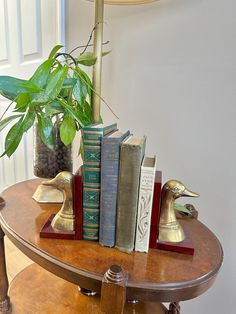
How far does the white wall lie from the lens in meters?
0.70

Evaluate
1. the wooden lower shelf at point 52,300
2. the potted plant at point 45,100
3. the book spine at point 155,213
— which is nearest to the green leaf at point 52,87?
the potted plant at point 45,100

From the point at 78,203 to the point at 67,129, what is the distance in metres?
0.16

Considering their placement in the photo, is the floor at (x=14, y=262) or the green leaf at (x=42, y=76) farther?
the floor at (x=14, y=262)

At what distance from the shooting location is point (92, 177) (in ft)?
1.63

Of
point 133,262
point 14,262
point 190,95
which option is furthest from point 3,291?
point 190,95

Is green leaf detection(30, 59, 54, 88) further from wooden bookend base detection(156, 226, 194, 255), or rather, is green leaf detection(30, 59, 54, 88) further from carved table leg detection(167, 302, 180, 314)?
carved table leg detection(167, 302, 180, 314)

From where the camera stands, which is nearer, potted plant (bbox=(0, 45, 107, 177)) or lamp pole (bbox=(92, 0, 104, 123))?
potted plant (bbox=(0, 45, 107, 177))

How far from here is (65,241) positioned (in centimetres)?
52

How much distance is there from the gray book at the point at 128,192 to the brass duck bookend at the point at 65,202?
0.11 metres

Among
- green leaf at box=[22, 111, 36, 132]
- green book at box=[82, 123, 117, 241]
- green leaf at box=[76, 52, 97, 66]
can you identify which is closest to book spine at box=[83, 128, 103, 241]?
green book at box=[82, 123, 117, 241]

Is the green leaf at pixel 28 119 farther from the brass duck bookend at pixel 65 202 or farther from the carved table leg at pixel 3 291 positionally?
the carved table leg at pixel 3 291

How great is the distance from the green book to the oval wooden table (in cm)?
4

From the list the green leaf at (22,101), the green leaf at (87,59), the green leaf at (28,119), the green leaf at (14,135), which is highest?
the green leaf at (87,59)

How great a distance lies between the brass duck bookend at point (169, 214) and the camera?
50 centimetres
